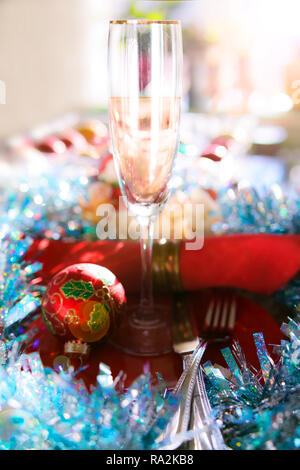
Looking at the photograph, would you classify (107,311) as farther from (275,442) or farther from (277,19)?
(277,19)

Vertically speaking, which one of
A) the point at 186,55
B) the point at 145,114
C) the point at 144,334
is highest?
the point at 186,55

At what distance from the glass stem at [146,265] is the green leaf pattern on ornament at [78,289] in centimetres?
6

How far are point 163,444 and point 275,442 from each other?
59 millimetres

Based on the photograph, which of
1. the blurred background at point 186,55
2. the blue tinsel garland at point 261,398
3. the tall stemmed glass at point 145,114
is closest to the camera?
the blue tinsel garland at point 261,398

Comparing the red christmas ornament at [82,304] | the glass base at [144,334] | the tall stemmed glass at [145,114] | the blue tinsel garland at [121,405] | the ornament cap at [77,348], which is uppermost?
the tall stemmed glass at [145,114]

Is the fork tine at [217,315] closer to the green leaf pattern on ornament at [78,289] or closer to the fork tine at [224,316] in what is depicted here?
the fork tine at [224,316]

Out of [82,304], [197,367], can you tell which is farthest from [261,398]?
[82,304]

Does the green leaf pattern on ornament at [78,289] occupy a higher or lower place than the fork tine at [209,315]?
higher

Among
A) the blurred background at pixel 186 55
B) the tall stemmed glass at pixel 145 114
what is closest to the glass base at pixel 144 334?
the tall stemmed glass at pixel 145 114

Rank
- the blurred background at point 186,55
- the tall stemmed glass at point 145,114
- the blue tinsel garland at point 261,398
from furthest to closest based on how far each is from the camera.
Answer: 1. the blurred background at point 186,55
2. the tall stemmed glass at point 145,114
3. the blue tinsel garland at point 261,398

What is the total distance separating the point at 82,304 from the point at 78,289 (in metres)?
0.01

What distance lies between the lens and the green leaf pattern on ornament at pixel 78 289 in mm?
394

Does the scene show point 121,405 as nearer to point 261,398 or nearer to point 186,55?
point 261,398

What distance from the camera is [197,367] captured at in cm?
34
